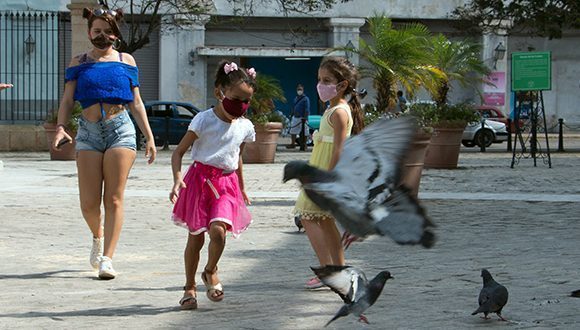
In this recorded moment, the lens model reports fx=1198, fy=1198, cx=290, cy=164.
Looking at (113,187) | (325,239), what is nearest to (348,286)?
(325,239)

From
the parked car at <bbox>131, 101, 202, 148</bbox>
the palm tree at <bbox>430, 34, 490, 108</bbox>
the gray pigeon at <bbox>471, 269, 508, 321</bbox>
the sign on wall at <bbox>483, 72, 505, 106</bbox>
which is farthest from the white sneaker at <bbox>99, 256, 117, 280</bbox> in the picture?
the sign on wall at <bbox>483, 72, 505, 106</bbox>

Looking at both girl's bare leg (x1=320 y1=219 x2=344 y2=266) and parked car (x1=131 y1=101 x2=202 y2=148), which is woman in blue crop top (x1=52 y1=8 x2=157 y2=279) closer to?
girl's bare leg (x1=320 y1=219 x2=344 y2=266)

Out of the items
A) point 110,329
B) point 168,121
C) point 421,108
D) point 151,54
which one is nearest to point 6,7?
point 151,54

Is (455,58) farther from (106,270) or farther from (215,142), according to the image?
(215,142)

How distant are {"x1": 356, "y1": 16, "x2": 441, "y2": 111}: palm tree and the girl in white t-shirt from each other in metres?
11.9

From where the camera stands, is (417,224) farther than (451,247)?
No

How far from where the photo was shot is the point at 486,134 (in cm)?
3238

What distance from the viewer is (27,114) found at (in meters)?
26.6

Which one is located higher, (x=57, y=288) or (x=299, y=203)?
(x=299, y=203)

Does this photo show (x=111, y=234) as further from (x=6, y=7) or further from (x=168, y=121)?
(x=6, y=7)

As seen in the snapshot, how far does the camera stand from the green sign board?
21953 mm

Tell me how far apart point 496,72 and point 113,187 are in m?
36.4

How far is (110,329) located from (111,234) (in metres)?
1.92

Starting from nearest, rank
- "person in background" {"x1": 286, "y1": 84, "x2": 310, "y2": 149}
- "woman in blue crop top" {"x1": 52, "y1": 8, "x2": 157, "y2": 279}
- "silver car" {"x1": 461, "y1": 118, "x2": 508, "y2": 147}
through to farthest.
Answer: "woman in blue crop top" {"x1": 52, "y1": 8, "x2": 157, "y2": 279} < "person in background" {"x1": 286, "y1": 84, "x2": 310, "y2": 149} < "silver car" {"x1": 461, "y1": 118, "x2": 508, "y2": 147}
